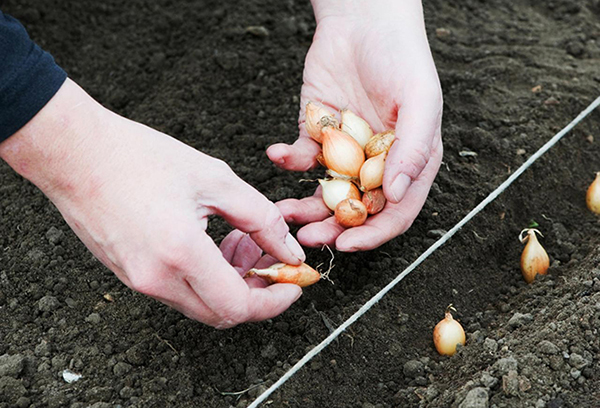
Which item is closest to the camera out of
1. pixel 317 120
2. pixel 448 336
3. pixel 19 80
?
pixel 19 80

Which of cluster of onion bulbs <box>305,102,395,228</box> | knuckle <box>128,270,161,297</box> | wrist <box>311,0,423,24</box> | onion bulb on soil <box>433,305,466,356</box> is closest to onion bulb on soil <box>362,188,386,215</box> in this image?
cluster of onion bulbs <box>305,102,395,228</box>

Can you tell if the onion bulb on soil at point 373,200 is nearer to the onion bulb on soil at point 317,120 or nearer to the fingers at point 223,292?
the onion bulb on soil at point 317,120

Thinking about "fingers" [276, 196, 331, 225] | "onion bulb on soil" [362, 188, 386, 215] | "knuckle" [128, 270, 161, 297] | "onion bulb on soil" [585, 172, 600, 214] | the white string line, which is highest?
"knuckle" [128, 270, 161, 297]

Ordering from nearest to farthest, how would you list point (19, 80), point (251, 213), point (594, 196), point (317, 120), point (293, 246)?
point (19, 80) → point (251, 213) → point (293, 246) → point (317, 120) → point (594, 196)

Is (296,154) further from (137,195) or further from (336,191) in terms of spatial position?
(137,195)

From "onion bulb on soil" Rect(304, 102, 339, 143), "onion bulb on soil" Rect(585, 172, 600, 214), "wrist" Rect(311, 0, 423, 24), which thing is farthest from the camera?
"onion bulb on soil" Rect(585, 172, 600, 214)

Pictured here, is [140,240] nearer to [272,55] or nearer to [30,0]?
[272,55]

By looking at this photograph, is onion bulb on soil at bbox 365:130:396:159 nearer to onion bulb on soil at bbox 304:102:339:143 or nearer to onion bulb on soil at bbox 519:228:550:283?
onion bulb on soil at bbox 304:102:339:143

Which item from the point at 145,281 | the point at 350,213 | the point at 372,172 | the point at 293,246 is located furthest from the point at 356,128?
the point at 145,281
